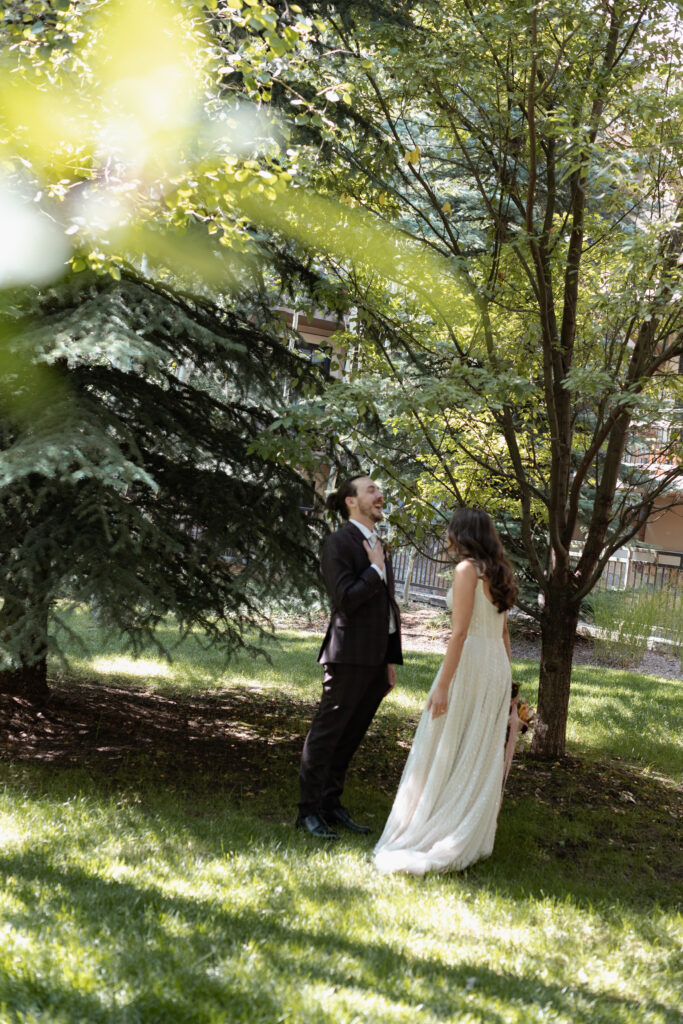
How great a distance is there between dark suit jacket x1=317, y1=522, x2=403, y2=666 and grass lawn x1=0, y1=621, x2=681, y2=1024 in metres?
1.04

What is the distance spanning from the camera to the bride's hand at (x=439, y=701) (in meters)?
5.12

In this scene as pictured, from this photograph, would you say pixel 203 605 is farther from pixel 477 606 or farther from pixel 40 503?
pixel 477 606

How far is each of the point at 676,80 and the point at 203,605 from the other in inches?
200

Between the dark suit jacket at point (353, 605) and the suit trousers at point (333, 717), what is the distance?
0.08 m

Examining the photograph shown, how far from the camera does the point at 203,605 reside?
7293 millimetres

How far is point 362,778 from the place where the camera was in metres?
7.21

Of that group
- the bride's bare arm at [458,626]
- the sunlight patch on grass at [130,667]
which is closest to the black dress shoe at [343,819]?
the bride's bare arm at [458,626]

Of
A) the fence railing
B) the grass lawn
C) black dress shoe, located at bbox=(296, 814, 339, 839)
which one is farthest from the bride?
the fence railing

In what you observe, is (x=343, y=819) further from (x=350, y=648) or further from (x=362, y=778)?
(x=362, y=778)

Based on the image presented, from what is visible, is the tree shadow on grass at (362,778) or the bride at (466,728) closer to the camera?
the bride at (466,728)

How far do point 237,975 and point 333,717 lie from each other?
221cm

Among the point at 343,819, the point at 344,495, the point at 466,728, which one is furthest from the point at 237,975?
the point at 344,495

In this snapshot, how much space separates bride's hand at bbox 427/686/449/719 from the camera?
16.8 ft

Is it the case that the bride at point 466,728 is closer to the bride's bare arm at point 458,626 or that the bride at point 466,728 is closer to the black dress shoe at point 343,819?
the bride's bare arm at point 458,626
